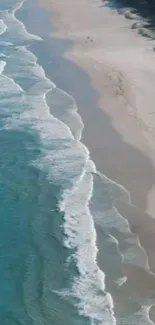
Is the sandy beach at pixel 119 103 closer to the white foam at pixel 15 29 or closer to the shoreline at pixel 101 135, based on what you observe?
the shoreline at pixel 101 135

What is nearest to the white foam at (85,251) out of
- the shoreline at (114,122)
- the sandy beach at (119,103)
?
the sandy beach at (119,103)

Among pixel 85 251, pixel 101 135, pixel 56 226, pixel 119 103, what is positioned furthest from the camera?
pixel 119 103

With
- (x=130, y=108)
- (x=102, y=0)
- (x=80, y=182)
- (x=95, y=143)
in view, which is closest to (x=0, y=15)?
(x=102, y=0)

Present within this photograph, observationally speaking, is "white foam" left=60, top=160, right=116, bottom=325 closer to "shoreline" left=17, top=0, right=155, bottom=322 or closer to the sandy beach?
the sandy beach

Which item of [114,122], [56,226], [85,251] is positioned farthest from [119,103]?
[85,251]

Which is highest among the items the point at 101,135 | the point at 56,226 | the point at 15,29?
the point at 56,226

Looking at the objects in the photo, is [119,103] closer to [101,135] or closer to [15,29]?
[101,135]

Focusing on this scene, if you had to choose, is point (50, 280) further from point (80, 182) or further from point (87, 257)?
point (80, 182)
